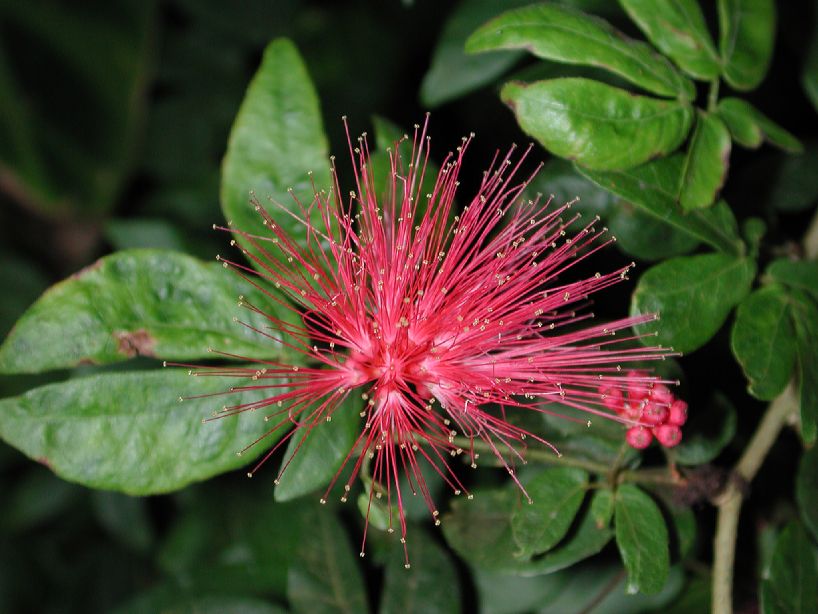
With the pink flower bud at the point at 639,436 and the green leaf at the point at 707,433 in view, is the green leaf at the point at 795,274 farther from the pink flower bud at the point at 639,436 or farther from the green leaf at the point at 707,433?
the pink flower bud at the point at 639,436

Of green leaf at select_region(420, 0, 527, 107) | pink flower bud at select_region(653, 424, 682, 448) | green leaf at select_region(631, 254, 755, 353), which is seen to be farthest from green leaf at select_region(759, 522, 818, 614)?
green leaf at select_region(420, 0, 527, 107)

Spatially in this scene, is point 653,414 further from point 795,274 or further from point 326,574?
point 326,574

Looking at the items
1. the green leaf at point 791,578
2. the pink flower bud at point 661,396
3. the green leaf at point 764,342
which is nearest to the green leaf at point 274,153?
the pink flower bud at point 661,396

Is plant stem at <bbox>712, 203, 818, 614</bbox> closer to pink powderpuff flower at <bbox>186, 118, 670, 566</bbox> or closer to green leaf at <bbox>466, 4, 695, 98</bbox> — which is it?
pink powderpuff flower at <bbox>186, 118, 670, 566</bbox>

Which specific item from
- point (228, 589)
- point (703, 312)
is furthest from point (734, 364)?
point (228, 589)

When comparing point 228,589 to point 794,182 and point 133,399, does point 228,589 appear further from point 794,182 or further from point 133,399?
point 794,182

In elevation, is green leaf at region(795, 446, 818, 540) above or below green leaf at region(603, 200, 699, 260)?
below

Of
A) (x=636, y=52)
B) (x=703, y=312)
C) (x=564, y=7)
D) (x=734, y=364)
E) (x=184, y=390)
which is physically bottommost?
(x=734, y=364)

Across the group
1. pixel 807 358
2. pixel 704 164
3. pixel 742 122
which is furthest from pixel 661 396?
pixel 742 122
